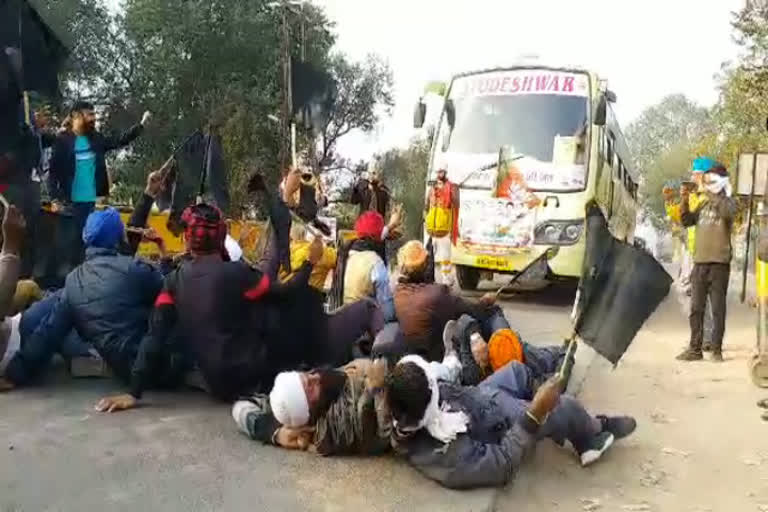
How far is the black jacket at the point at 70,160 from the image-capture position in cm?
797

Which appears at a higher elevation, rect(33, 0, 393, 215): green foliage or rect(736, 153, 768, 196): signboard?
rect(33, 0, 393, 215): green foliage

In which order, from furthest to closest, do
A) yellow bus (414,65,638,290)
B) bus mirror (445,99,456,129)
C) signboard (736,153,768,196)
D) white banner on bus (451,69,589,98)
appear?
bus mirror (445,99,456,129)
white banner on bus (451,69,589,98)
yellow bus (414,65,638,290)
signboard (736,153,768,196)

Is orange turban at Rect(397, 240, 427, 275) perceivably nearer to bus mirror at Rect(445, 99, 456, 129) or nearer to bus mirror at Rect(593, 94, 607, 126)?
bus mirror at Rect(593, 94, 607, 126)

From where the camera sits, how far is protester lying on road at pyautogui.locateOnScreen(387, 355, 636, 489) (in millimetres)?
4328

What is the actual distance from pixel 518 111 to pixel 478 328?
6661 millimetres

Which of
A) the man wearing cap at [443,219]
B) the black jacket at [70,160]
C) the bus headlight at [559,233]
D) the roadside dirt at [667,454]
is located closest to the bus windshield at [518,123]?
the man wearing cap at [443,219]

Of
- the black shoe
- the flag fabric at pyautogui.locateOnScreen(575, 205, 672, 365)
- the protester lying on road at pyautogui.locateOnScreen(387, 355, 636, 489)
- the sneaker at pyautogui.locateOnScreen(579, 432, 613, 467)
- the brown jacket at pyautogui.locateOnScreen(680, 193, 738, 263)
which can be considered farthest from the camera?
the brown jacket at pyautogui.locateOnScreen(680, 193, 738, 263)

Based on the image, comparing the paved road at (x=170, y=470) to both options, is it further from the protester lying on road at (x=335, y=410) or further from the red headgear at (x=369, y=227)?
the red headgear at (x=369, y=227)

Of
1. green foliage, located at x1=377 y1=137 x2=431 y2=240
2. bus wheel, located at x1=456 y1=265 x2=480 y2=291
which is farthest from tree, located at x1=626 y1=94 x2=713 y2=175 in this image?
bus wheel, located at x1=456 y1=265 x2=480 y2=291

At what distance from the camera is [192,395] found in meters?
5.93

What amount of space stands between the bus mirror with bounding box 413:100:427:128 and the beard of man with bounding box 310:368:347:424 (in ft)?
28.8

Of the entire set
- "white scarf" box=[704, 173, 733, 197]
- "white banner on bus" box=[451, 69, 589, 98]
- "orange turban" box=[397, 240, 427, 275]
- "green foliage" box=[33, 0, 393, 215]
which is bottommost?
"orange turban" box=[397, 240, 427, 275]

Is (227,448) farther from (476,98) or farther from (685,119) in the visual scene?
(685,119)

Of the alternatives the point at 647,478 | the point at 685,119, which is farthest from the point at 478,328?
the point at 685,119
